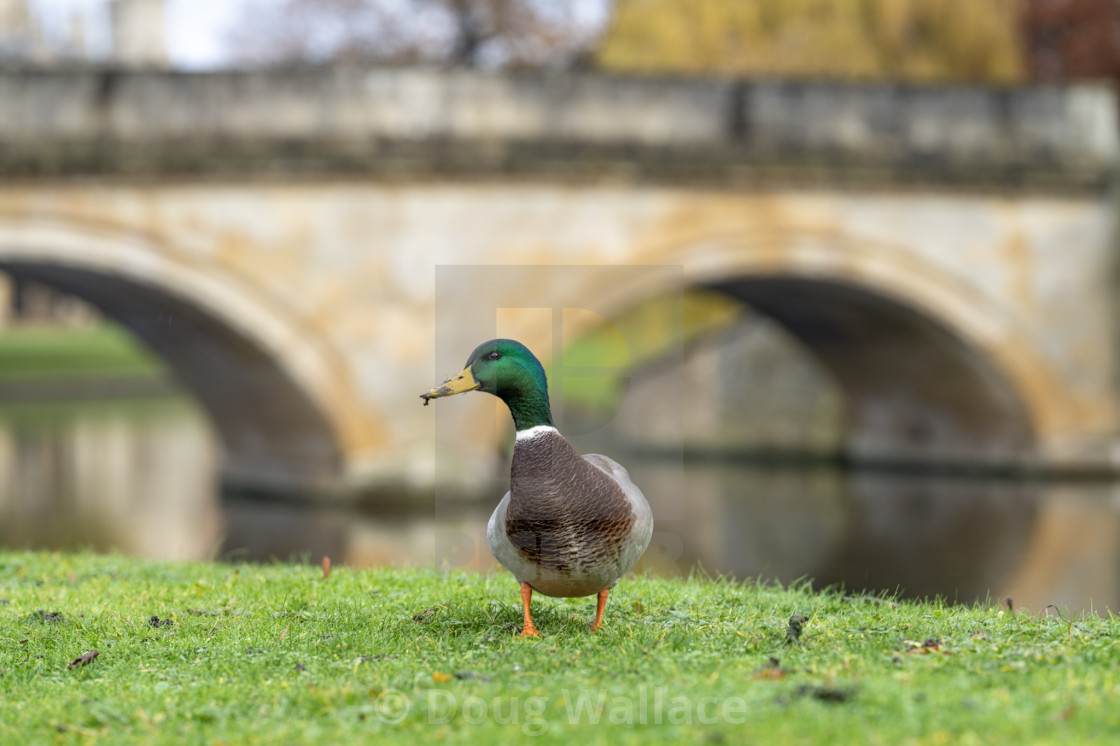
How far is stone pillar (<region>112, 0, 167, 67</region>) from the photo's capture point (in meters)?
30.8

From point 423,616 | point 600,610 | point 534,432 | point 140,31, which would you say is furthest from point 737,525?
point 140,31

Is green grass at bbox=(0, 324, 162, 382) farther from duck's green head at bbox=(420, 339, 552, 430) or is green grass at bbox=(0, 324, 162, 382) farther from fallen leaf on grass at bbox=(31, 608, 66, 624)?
duck's green head at bbox=(420, 339, 552, 430)

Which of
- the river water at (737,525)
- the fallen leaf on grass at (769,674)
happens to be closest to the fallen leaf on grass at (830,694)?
the fallen leaf on grass at (769,674)

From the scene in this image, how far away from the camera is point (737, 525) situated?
43.6 feet

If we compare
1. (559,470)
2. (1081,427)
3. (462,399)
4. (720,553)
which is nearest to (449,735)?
(559,470)

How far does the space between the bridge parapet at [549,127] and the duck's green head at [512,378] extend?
8941mm

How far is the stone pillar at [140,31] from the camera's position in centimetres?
3084

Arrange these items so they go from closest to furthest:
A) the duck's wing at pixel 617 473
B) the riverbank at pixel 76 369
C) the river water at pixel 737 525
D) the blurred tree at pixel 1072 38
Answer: the duck's wing at pixel 617 473 → the river water at pixel 737 525 → the blurred tree at pixel 1072 38 → the riverbank at pixel 76 369

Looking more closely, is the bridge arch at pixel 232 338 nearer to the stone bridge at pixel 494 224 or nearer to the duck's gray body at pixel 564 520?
the stone bridge at pixel 494 224

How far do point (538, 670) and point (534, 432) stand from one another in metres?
0.82

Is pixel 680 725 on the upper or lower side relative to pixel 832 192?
lower

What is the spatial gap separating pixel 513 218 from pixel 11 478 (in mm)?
6979

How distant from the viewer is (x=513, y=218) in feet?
44.4

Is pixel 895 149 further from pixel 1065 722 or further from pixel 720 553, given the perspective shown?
pixel 1065 722
